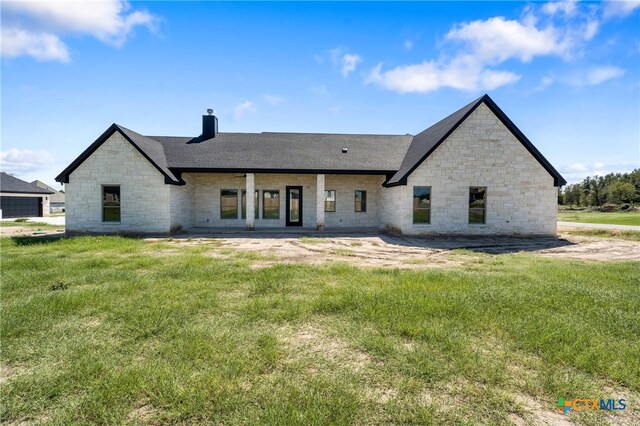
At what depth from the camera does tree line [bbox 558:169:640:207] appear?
56.3 m

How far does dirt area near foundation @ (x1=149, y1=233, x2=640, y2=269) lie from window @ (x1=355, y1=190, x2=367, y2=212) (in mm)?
3748

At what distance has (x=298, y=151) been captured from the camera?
19.5 m

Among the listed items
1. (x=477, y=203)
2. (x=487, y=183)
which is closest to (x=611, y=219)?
(x=487, y=183)

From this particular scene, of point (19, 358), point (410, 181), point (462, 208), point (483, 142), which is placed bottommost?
point (19, 358)

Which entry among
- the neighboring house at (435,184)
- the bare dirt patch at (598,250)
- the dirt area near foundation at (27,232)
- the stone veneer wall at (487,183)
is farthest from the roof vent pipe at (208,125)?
the bare dirt patch at (598,250)

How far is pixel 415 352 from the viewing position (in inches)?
144

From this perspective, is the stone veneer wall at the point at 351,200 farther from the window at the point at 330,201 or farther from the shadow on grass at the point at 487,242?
the shadow on grass at the point at 487,242

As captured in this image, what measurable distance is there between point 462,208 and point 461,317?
39.9 feet

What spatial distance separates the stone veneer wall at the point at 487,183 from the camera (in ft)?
50.8

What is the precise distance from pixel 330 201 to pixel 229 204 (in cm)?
610

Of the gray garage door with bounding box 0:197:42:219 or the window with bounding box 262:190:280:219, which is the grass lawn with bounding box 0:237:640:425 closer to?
the window with bounding box 262:190:280:219

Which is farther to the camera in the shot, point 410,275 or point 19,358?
point 410,275

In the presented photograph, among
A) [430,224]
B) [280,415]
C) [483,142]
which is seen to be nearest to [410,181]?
[430,224]

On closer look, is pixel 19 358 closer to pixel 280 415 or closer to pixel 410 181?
pixel 280 415
